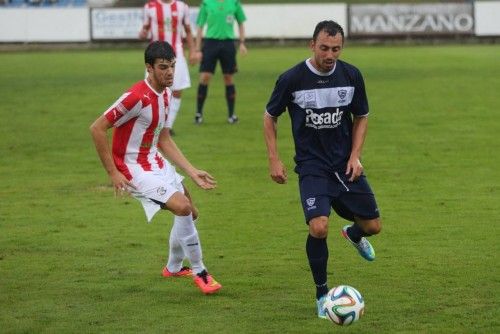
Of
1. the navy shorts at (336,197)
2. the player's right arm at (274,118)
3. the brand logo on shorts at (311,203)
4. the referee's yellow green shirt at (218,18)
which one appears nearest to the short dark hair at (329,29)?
the player's right arm at (274,118)

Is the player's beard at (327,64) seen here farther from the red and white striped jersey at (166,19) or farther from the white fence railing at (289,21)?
the white fence railing at (289,21)

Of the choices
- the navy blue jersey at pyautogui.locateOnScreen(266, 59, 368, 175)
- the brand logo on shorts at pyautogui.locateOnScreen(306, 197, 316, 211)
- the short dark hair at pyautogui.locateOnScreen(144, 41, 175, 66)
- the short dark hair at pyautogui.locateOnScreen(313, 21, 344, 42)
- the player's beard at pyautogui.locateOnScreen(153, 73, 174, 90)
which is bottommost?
the brand logo on shorts at pyautogui.locateOnScreen(306, 197, 316, 211)

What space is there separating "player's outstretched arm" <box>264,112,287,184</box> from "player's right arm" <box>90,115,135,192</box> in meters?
1.18

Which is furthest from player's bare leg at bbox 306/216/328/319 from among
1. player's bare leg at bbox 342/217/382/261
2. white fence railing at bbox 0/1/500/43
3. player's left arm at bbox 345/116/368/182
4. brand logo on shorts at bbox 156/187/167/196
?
white fence railing at bbox 0/1/500/43

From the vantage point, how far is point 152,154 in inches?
370

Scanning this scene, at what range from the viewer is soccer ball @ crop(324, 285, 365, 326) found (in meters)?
7.97

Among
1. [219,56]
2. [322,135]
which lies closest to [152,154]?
[322,135]

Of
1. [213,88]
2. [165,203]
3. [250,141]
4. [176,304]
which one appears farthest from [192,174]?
[213,88]

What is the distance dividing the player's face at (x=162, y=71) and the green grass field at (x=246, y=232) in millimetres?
1688

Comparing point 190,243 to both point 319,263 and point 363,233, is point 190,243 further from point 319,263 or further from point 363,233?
point 363,233

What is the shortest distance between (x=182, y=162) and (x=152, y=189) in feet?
1.28

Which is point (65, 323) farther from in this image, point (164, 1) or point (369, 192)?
point (164, 1)

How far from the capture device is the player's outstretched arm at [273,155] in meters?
8.70

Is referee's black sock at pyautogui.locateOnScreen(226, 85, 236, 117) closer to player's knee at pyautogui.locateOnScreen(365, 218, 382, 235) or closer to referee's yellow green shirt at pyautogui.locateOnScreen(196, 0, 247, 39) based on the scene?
referee's yellow green shirt at pyautogui.locateOnScreen(196, 0, 247, 39)
